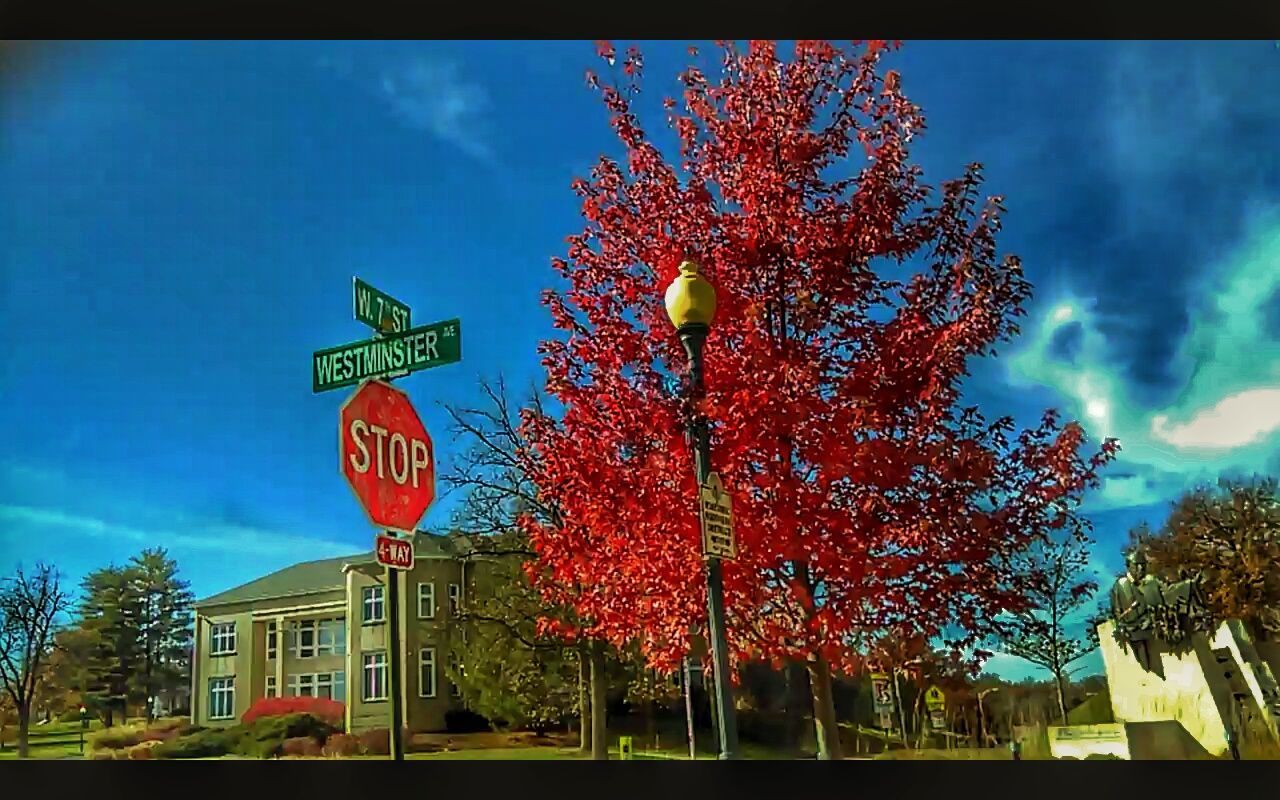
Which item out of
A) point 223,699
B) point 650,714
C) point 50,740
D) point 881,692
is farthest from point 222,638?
point 881,692

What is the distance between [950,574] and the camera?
283 inches

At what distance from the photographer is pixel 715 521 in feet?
20.0

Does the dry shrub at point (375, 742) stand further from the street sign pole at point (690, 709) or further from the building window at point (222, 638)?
the street sign pole at point (690, 709)

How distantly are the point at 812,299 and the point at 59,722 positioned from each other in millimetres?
5707

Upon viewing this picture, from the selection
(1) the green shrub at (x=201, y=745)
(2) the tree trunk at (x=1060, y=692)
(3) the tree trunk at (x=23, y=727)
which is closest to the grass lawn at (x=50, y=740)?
(3) the tree trunk at (x=23, y=727)

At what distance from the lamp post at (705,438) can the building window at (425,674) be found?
2.40m

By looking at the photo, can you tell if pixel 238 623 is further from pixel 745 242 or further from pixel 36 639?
pixel 745 242

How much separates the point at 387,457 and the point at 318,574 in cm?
87

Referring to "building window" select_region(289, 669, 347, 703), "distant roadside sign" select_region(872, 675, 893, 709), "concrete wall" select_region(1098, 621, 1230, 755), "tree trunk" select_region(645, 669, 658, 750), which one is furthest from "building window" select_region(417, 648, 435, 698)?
"concrete wall" select_region(1098, 621, 1230, 755)

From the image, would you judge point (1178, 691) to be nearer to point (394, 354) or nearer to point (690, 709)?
point (690, 709)

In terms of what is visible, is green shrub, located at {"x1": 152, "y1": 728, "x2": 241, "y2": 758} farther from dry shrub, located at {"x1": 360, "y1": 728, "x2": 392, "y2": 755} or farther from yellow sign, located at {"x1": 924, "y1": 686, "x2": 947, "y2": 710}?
yellow sign, located at {"x1": 924, "y1": 686, "x2": 947, "y2": 710}

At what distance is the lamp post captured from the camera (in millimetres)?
5770

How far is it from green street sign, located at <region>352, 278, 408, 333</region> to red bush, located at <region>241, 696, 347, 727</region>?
7.85ft

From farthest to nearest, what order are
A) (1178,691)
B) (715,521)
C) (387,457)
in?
(387,457), (1178,691), (715,521)
